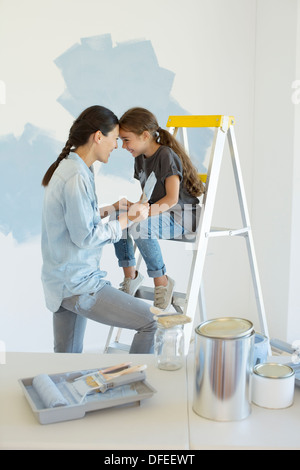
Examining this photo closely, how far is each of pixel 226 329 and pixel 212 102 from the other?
9.43 feet

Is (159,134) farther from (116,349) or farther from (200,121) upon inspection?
(116,349)

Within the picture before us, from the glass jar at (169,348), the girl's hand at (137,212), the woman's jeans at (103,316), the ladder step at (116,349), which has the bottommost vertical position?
the ladder step at (116,349)

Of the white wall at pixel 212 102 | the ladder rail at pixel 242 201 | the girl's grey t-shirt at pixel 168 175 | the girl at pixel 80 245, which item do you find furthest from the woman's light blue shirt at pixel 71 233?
the white wall at pixel 212 102

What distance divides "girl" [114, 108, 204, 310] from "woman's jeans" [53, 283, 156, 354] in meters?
0.39

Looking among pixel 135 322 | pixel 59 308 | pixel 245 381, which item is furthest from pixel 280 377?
pixel 59 308

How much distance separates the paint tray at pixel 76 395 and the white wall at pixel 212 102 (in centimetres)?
219

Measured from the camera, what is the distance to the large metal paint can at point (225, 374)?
1.10 meters

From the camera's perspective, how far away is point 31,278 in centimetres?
341

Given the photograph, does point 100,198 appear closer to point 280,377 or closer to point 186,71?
point 186,71

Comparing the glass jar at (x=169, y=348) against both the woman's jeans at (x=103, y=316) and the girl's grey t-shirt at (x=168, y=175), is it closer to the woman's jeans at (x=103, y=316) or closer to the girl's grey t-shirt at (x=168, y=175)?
the woman's jeans at (x=103, y=316)

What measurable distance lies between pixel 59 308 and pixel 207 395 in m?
1.09

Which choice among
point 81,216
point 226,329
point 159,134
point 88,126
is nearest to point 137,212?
point 81,216

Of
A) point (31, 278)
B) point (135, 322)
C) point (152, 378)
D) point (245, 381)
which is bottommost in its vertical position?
point (31, 278)

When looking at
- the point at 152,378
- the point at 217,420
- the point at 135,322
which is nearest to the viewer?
the point at 217,420
